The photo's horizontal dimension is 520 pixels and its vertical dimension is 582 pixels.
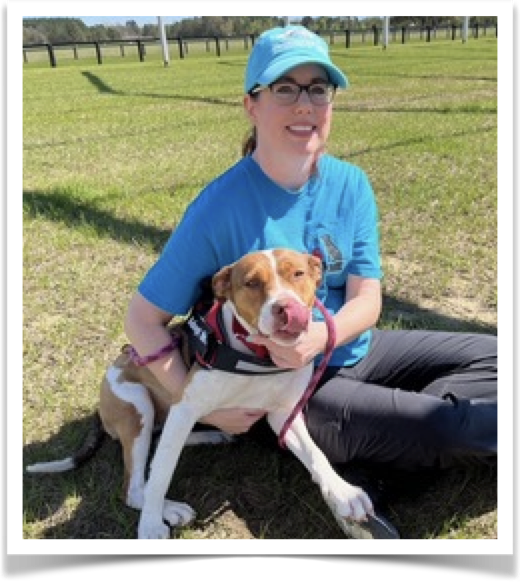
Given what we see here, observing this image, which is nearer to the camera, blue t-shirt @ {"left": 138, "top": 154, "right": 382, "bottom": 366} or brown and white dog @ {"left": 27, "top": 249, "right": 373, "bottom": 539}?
brown and white dog @ {"left": 27, "top": 249, "right": 373, "bottom": 539}

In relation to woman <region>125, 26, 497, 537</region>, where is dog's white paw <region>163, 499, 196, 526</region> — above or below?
below

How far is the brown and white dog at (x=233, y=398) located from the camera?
6.43ft

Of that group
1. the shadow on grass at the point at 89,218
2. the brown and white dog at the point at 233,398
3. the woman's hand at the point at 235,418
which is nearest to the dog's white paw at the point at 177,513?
the brown and white dog at the point at 233,398

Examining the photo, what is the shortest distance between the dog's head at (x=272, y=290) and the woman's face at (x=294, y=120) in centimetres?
33

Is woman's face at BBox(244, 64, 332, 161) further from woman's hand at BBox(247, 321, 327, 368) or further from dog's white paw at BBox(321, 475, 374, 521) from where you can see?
dog's white paw at BBox(321, 475, 374, 521)

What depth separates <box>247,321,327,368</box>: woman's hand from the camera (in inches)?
79.8

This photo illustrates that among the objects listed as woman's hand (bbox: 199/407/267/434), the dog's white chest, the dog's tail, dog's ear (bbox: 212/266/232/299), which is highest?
dog's ear (bbox: 212/266/232/299)

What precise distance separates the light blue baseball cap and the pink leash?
644mm

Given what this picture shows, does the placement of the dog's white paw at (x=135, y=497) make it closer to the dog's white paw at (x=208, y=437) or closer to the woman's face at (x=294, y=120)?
the dog's white paw at (x=208, y=437)

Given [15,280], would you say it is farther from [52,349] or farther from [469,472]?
[469,472]

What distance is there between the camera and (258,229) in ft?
7.14

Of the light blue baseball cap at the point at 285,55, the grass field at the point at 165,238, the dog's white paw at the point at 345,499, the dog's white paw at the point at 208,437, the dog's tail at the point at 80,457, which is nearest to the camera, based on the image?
the light blue baseball cap at the point at 285,55

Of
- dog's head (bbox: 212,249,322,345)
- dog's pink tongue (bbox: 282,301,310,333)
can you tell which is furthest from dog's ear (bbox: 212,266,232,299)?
dog's pink tongue (bbox: 282,301,310,333)

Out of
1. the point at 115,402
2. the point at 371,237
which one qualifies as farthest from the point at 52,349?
the point at 371,237
